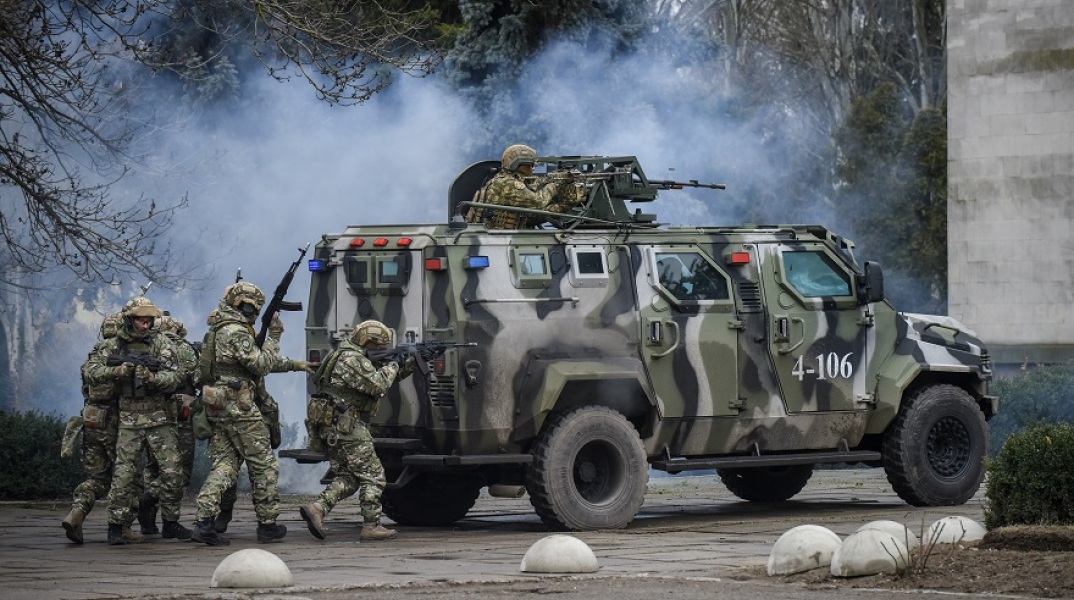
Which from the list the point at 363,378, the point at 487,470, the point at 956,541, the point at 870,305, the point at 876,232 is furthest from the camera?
the point at 876,232

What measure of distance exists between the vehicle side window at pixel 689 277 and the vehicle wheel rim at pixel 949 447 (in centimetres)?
211

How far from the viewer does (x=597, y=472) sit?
1410cm

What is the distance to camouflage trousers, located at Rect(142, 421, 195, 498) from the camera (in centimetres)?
1397

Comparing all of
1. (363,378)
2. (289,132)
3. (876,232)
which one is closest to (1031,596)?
(363,378)

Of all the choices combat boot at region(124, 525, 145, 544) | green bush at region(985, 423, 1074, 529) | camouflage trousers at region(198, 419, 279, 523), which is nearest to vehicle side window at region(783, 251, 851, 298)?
green bush at region(985, 423, 1074, 529)

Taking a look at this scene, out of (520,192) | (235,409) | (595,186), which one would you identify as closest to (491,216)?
(520,192)

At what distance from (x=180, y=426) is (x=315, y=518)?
1.45m

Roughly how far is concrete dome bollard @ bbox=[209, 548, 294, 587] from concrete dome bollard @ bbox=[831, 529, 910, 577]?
278cm

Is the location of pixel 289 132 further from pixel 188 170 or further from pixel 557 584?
pixel 557 584

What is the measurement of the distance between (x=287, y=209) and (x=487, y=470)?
31.2ft

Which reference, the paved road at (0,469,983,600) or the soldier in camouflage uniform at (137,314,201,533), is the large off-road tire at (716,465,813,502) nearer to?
the paved road at (0,469,983,600)

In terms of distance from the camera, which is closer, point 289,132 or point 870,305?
Result: point 870,305

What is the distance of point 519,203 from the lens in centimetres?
1492

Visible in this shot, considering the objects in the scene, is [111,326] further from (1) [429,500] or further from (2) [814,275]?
(2) [814,275]
